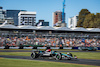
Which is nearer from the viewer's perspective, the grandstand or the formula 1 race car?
the formula 1 race car

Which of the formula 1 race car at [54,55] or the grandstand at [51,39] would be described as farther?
the grandstand at [51,39]

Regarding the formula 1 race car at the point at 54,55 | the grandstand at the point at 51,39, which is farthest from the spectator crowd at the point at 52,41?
the formula 1 race car at the point at 54,55

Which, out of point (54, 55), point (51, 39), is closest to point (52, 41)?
point (51, 39)

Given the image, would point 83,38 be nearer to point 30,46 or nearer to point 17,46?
point 30,46

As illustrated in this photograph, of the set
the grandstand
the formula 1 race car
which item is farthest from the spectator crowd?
the formula 1 race car

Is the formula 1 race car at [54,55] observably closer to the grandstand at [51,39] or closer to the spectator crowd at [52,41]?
the grandstand at [51,39]

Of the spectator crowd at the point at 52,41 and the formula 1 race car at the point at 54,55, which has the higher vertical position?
the spectator crowd at the point at 52,41

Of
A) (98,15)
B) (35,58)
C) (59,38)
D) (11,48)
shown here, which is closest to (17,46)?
(11,48)

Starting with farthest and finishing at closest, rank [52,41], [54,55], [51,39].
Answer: [51,39], [52,41], [54,55]

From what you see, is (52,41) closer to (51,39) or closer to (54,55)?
(51,39)

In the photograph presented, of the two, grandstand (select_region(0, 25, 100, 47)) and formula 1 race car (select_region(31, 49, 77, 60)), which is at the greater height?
grandstand (select_region(0, 25, 100, 47))

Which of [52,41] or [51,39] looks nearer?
[52,41]

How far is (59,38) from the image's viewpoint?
35.8m

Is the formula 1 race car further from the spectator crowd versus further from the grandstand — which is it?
the spectator crowd
